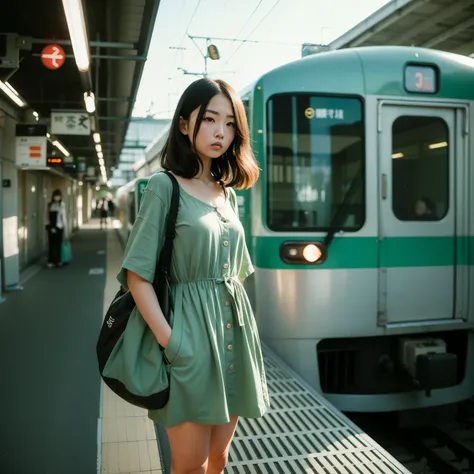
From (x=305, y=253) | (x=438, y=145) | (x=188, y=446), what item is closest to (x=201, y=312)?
(x=188, y=446)

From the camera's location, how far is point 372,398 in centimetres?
410

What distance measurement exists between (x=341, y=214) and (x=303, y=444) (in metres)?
1.72

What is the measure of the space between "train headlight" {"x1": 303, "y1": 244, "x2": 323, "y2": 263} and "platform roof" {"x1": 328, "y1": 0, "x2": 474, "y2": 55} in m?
5.37

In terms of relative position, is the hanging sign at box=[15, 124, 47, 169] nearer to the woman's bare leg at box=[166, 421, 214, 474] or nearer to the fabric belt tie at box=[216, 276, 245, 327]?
the fabric belt tie at box=[216, 276, 245, 327]

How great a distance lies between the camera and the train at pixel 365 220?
13.2ft

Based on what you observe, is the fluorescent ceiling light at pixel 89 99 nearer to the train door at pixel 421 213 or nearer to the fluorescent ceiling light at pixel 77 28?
the fluorescent ceiling light at pixel 77 28

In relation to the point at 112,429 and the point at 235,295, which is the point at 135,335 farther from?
the point at 112,429

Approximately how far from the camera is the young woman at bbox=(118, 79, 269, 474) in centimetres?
168

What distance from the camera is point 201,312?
1731 millimetres

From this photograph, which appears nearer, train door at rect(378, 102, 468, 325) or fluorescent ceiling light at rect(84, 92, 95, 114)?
train door at rect(378, 102, 468, 325)

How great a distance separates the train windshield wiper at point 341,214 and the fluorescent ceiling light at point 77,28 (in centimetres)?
257

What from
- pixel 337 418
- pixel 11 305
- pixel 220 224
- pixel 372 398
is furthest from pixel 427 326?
pixel 11 305

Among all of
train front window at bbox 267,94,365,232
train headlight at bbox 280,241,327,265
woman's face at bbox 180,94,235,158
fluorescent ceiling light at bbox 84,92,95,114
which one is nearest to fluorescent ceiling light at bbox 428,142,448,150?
train front window at bbox 267,94,365,232

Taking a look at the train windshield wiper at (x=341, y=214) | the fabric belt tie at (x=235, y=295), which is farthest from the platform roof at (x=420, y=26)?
the fabric belt tie at (x=235, y=295)
